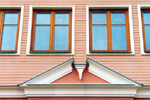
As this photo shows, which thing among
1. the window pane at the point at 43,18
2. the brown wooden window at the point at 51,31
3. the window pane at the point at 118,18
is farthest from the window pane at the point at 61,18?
the window pane at the point at 118,18

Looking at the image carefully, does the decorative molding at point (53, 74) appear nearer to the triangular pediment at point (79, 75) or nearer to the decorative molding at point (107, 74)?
the triangular pediment at point (79, 75)

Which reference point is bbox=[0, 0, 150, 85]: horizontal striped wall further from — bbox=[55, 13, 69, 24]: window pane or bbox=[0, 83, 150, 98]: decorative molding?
bbox=[0, 83, 150, 98]: decorative molding

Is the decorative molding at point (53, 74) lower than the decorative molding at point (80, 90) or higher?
higher

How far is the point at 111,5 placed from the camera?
1035 centimetres

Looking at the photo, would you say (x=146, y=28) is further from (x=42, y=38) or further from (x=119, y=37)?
(x=42, y=38)

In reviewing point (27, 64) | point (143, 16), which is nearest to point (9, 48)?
point (27, 64)

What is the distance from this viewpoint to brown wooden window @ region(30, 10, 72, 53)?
10.0 m

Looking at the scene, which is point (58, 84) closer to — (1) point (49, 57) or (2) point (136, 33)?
(1) point (49, 57)

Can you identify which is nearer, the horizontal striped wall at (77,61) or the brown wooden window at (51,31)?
the horizontal striped wall at (77,61)

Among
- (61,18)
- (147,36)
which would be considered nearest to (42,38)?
(61,18)

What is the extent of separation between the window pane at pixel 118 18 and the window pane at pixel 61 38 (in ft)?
5.75

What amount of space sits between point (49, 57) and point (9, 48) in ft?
5.05

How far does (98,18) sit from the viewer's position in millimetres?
10438

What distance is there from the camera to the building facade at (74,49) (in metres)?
8.95
